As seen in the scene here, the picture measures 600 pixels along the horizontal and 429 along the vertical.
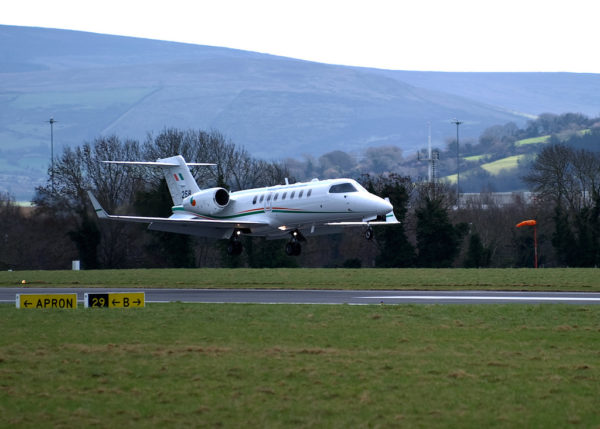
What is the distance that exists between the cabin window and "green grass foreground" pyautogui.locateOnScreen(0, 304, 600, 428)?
16.2 metres

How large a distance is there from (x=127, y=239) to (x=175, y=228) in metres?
22.1

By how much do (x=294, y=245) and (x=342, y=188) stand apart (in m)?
3.88

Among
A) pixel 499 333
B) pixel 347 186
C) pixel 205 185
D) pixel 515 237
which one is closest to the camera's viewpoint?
pixel 499 333

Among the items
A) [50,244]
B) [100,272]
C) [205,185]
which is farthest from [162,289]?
[205,185]

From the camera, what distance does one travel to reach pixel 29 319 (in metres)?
19.2

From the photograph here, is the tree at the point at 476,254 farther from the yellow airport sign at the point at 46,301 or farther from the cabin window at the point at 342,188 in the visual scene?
the yellow airport sign at the point at 46,301

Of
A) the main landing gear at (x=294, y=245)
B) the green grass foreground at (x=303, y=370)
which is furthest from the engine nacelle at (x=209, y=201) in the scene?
the green grass foreground at (x=303, y=370)

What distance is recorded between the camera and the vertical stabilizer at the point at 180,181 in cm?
4441

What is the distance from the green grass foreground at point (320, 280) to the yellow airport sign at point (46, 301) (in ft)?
40.0

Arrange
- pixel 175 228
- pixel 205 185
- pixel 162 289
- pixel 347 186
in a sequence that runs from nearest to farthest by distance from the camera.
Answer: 1. pixel 162 289
2. pixel 347 186
3. pixel 175 228
4. pixel 205 185

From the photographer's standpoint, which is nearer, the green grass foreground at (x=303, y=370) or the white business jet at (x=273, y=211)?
the green grass foreground at (x=303, y=370)

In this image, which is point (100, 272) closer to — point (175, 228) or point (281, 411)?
point (175, 228)

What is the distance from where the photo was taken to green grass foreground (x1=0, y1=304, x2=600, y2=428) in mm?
10305

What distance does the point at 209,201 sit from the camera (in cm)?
4119
